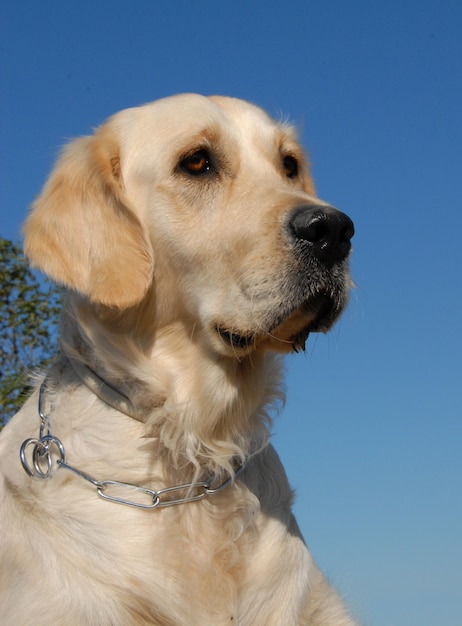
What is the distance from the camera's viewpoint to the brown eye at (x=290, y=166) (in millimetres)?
4980

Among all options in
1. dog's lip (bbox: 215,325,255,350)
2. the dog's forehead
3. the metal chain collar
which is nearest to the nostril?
dog's lip (bbox: 215,325,255,350)

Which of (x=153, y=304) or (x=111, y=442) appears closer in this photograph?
(x=111, y=442)

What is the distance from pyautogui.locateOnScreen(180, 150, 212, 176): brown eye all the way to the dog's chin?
87 centimetres

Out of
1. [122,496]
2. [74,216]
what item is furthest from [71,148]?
[122,496]

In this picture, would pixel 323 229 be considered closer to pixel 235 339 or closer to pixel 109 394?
pixel 235 339

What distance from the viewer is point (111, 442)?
12.9 ft

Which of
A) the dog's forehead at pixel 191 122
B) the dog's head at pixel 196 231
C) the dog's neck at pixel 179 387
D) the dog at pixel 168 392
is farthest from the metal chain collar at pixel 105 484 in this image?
the dog's forehead at pixel 191 122

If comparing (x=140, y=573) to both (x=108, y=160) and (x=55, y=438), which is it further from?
(x=108, y=160)

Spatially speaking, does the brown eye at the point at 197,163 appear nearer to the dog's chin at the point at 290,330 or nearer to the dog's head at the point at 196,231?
the dog's head at the point at 196,231

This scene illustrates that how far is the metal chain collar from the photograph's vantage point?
385 cm

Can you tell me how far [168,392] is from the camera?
4.14 meters

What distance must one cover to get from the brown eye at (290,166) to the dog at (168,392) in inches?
18.8

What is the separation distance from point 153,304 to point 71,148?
43.5 inches

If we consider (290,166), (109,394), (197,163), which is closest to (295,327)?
(109,394)
